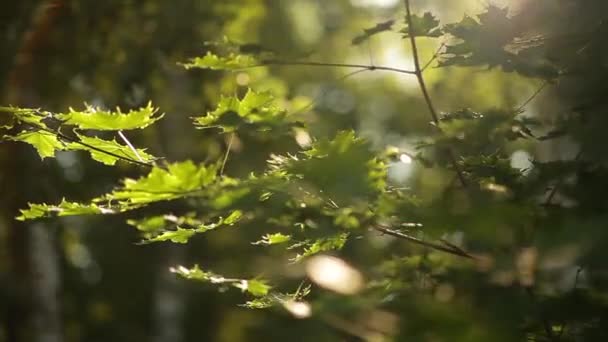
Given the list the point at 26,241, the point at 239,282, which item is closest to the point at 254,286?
the point at 239,282

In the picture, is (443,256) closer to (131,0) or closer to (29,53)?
(29,53)

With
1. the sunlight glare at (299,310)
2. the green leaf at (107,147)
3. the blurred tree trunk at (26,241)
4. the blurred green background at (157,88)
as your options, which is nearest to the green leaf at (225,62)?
the blurred green background at (157,88)

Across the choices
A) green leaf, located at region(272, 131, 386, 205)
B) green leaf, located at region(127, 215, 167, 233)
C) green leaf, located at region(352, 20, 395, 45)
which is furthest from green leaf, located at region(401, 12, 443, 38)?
green leaf, located at region(127, 215, 167, 233)

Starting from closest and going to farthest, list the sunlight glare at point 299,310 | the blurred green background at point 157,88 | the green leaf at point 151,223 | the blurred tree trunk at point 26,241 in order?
the sunlight glare at point 299,310
the green leaf at point 151,223
the blurred green background at point 157,88
the blurred tree trunk at point 26,241

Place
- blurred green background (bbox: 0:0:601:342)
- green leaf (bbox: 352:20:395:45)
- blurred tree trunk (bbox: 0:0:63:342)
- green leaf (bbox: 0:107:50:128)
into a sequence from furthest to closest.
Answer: blurred tree trunk (bbox: 0:0:63:342), blurred green background (bbox: 0:0:601:342), green leaf (bbox: 352:20:395:45), green leaf (bbox: 0:107:50:128)

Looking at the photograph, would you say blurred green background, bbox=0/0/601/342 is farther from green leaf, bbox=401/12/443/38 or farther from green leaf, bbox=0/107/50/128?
green leaf, bbox=0/107/50/128

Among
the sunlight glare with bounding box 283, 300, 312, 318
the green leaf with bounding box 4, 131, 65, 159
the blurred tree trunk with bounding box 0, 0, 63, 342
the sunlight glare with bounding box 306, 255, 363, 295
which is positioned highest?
the blurred tree trunk with bounding box 0, 0, 63, 342

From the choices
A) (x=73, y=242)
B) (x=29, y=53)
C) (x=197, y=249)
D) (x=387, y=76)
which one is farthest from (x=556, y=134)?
(x=387, y=76)

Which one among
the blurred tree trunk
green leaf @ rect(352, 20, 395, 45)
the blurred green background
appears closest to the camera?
green leaf @ rect(352, 20, 395, 45)

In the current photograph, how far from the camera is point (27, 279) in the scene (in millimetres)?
2719

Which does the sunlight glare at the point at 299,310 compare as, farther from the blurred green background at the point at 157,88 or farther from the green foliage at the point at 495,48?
the green foliage at the point at 495,48

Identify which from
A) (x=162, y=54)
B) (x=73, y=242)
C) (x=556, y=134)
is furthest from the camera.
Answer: (x=73, y=242)

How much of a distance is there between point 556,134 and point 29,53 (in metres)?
2.46


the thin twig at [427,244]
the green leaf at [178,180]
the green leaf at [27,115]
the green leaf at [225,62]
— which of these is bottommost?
the green leaf at [178,180]
